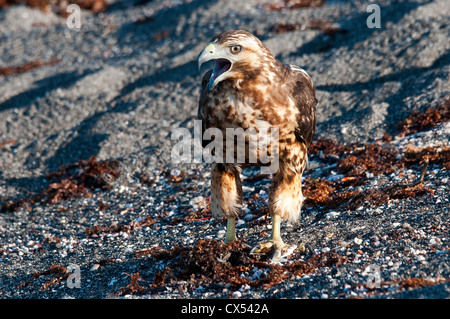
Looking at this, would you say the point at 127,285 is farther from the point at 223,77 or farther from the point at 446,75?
the point at 446,75

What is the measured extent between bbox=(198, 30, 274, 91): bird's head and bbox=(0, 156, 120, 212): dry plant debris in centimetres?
528

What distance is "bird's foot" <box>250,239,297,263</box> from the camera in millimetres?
6633

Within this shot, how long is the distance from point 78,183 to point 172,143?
79.5 inches

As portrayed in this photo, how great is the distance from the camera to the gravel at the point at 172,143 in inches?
247

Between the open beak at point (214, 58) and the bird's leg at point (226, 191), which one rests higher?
the open beak at point (214, 58)

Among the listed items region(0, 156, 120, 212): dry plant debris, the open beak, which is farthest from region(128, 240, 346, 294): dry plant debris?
region(0, 156, 120, 212): dry plant debris

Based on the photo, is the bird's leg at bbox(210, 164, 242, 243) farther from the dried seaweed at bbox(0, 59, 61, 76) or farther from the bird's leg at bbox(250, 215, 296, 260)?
the dried seaweed at bbox(0, 59, 61, 76)

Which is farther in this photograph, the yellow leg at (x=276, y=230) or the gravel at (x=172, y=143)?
the yellow leg at (x=276, y=230)

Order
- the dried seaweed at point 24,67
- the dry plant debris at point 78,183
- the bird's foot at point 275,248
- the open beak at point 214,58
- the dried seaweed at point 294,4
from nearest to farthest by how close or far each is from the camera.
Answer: the open beak at point 214,58
the bird's foot at point 275,248
the dry plant debris at point 78,183
the dried seaweed at point 294,4
the dried seaweed at point 24,67

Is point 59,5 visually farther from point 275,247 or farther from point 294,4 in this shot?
point 275,247

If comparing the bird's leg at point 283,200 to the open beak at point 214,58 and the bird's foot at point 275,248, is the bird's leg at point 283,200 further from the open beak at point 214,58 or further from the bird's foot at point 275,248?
the open beak at point 214,58

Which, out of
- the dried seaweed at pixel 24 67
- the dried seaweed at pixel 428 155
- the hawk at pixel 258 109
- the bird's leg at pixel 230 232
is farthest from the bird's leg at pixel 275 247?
the dried seaweed at pixel 24 67

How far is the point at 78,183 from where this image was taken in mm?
10812

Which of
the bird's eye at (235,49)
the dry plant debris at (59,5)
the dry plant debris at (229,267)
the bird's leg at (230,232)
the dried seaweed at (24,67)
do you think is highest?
the dry plant debris at (59,5)
